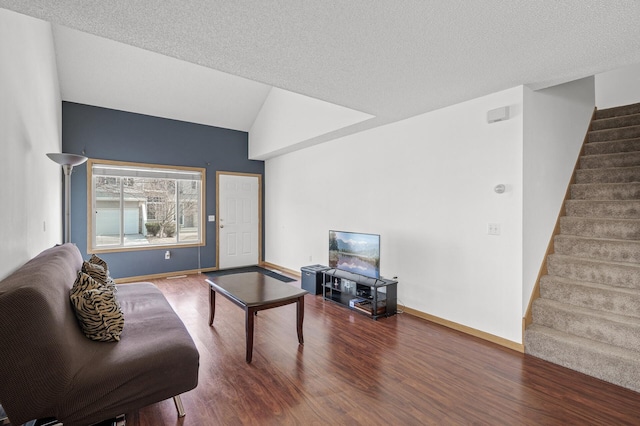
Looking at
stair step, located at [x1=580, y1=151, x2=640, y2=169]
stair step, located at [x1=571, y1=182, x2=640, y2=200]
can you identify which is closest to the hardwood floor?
stair step, located at [x1=571, y1=182, x2=640, y2=200]

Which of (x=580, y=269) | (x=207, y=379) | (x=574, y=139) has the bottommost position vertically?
(x=207, y=379)

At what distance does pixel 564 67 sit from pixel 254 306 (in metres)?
3.18

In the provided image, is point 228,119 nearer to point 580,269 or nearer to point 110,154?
point 110,154

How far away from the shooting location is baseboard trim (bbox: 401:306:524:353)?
9.41 feet

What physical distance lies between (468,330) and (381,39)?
113 inches

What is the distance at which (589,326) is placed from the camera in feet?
8.65

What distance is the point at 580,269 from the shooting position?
9.87ft

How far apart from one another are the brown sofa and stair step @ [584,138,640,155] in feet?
16.0

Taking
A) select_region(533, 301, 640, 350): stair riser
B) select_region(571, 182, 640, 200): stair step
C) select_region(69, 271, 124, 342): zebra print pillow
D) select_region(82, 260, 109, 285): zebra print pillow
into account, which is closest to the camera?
select_region(69, 271, 124, 342): zebra print pillow

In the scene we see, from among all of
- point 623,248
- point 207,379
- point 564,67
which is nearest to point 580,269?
point 623,248

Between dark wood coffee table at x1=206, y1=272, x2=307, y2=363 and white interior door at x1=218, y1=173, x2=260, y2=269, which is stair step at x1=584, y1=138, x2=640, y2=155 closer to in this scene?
dark wood coffee table at x1=206, y1=272, x2=307, y2=363

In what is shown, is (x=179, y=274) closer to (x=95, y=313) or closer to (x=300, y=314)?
(x=300, y=314)

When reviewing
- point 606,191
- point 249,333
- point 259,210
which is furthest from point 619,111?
point 259,210

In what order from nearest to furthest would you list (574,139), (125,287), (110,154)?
1. (125,287)
2. (574,139)
3. (110,154)
